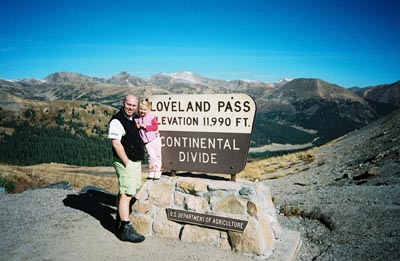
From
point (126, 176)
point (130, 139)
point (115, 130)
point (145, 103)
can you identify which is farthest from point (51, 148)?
point (115, 130)

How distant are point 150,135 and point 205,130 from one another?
1.26m

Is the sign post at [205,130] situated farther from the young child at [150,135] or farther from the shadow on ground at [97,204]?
the shadow on ground at [97,204]

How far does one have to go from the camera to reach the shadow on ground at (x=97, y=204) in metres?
7.74

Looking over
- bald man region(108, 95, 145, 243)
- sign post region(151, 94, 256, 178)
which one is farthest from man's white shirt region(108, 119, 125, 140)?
sign post region(151, 94, 256, 178)

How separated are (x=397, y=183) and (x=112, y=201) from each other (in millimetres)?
10495

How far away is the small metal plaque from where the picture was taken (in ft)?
19.4

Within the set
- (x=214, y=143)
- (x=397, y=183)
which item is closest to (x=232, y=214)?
(x=214, y=143)

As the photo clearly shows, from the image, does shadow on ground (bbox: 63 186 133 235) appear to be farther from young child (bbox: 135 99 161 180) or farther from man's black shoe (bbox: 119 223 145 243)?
young child (bbox: 135 99 161 180)

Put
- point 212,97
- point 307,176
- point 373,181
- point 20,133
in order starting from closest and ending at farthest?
point 212,97 → point 373,181 → point 307,176 → point 20,133

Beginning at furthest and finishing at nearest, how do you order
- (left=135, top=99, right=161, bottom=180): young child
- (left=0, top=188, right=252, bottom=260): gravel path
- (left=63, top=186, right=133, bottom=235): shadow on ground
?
(left=63, top=186, right=133, bottom=235): shadow on ground < (left=135, top=99, right=161, bottom=180): young child < (left=0, top=188, right=252, bottom=260): gravel path

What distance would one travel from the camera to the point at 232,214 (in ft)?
19.7

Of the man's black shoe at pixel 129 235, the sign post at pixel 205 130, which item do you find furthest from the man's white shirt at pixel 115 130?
the man's black shoe at pixel 129 235

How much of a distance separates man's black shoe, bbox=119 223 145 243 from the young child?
1.21 metres

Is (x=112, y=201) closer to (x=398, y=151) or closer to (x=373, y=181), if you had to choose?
(x=373, y=181)
